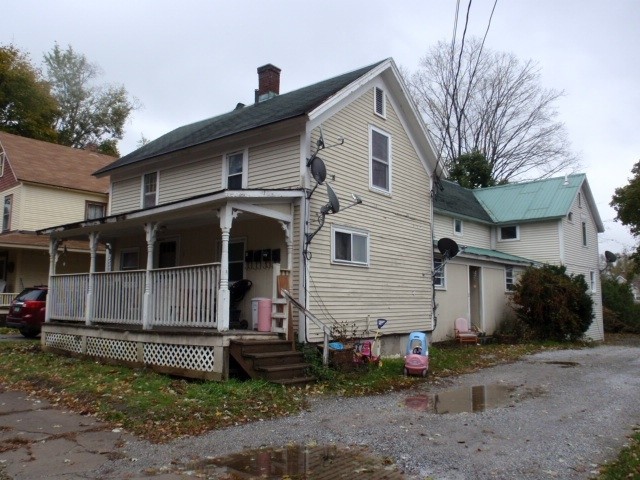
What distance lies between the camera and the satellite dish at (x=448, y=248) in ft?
54.5

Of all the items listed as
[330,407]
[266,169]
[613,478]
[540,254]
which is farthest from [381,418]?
[540,254]

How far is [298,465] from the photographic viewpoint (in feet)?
19.0

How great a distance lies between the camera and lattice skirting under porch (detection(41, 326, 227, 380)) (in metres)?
10.1

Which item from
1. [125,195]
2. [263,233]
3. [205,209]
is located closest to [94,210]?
[125,195]

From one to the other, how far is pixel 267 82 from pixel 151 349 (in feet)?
32.4

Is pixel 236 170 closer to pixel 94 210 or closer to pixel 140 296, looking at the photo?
pixel 140 296

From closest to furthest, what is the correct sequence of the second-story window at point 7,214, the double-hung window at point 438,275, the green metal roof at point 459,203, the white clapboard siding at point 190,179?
the white clapboard siding at point 190,179 → the double-hung window at point 438,275 → the green metal roof at point 459,203 → the second-story window at point 7,214

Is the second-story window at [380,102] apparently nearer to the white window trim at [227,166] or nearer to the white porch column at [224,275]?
the white window trim at [227,166]

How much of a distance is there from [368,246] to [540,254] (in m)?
14.2

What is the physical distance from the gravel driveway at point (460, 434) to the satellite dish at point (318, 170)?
470cm

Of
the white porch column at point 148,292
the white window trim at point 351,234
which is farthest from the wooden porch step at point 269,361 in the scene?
the white window trim at point 351,234

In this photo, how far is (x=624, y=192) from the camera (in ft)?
94.7

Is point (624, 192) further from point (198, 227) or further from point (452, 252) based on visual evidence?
point (198, 227)

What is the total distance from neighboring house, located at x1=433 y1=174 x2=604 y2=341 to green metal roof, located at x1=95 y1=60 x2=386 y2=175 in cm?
705
